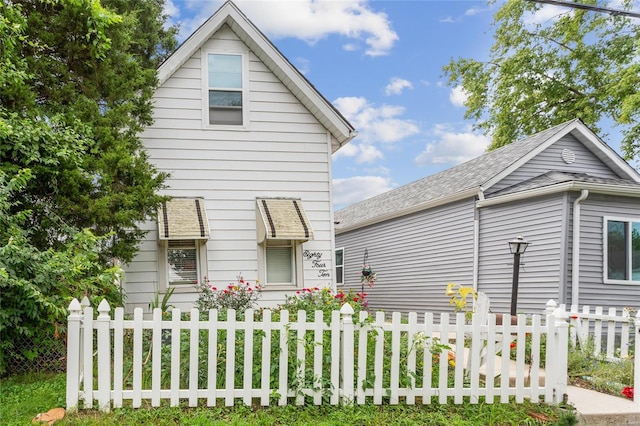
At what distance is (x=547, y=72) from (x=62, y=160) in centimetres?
2053

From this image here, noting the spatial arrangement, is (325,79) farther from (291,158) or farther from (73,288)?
(73,288)

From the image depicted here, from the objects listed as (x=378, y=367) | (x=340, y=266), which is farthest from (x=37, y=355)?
(x=340, y=266)

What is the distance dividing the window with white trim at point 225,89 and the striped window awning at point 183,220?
1.77 meters

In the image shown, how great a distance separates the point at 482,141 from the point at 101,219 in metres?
20.9

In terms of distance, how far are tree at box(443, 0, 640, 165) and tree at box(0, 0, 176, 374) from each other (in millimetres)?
17770

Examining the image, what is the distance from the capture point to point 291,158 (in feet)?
30.3

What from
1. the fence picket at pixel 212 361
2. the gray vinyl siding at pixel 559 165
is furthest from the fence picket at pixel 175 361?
the gray vinyl siding at pixel 559 165

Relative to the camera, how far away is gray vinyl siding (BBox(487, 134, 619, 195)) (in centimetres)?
1169

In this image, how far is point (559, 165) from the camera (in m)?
12.0

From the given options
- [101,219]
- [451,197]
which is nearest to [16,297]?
[101,219]

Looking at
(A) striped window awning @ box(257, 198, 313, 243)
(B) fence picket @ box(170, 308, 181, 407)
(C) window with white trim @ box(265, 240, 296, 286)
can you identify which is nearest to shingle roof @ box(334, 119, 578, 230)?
(A) striped window awning @ box(257, 198, 313, 243)

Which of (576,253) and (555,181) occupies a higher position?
(555,181)

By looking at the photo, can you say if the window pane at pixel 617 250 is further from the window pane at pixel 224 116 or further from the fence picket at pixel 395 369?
the window pane at pixel 224 116

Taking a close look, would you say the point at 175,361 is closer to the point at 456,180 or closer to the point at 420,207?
the point at 420,207
